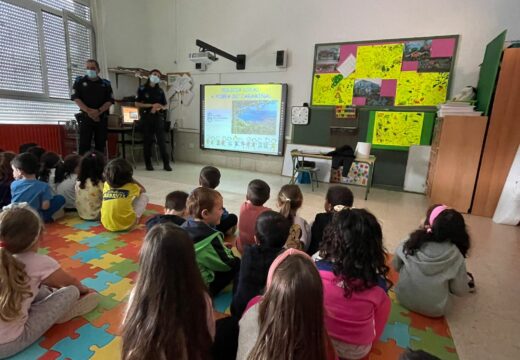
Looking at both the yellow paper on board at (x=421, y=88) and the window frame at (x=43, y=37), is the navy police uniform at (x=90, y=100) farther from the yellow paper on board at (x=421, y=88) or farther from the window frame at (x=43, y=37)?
the yellow paper on board at (x=421, y=88)

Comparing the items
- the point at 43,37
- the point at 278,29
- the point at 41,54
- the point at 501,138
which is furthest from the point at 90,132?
the point at 501,138

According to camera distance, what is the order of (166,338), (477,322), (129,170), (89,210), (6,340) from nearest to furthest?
(166,338) → (6,340) → (477,322) → (129,170) → (89,210)

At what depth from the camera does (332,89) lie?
4.74 meters

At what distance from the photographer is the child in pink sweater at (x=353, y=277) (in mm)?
1041

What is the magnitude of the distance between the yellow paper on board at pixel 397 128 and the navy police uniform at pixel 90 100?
4203 millimetres

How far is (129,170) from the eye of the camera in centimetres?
240

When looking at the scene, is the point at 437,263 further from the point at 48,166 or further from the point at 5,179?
the point at 5,179

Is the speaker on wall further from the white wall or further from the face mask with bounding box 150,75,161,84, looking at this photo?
the face mask with bounding box 150,75,161,84

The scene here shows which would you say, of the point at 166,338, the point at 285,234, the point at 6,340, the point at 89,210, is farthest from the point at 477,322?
the point at 89,210

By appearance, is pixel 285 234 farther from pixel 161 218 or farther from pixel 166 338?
pixel 161 218

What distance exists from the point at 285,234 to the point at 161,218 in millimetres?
866

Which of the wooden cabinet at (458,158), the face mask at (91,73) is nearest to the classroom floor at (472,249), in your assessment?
the wooden cabinet at (458,158)

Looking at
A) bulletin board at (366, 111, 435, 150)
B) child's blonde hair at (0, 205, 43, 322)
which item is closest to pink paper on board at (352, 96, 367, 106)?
bulletin board at (366, 111, 435, 150)

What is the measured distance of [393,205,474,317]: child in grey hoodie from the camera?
1.47 meters
